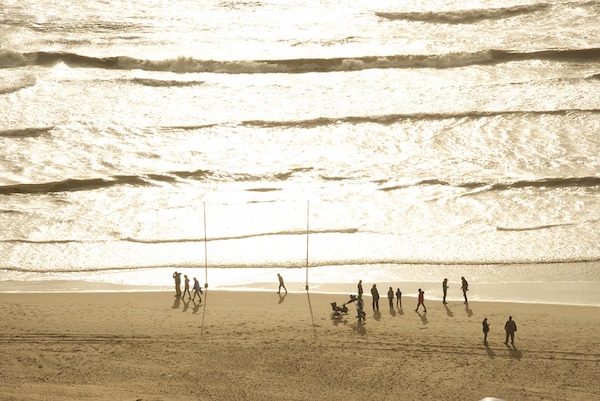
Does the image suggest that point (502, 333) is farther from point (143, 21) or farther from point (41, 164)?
point (143, 21)

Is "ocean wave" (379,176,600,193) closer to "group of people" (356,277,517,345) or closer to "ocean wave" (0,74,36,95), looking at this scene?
"group of people" (356,277,517,345)

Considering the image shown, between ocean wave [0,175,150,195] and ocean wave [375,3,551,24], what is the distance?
598 inches

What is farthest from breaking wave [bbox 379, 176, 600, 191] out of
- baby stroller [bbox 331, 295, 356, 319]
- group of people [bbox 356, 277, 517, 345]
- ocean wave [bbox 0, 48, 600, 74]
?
baby stroller [bbox 331, 295, 356, 319]

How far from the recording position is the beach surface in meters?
18.0

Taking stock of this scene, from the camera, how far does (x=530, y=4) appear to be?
41.6m

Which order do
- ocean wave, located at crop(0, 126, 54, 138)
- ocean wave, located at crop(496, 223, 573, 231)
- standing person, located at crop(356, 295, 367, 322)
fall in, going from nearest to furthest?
standing person, located at crop(356, 295, 367, 322), ocean wave, located at crop(496, 223, 573, 231), ocean wave, located at crop(0, 126, 54, 138)

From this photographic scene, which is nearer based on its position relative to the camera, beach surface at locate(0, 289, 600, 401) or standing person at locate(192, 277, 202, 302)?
beach surface at locate(0, 289, 600, 401)

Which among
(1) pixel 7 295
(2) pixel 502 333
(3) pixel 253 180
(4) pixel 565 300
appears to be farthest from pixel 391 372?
(3) pixel 253 180

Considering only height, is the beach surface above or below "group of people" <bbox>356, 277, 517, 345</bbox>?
below

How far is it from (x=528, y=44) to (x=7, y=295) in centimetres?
2293

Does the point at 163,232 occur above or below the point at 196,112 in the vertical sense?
below

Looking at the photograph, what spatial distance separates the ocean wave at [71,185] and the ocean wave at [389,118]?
5.11 meters

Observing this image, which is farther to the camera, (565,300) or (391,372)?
(565,300)

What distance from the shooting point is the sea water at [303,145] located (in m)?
25.5
